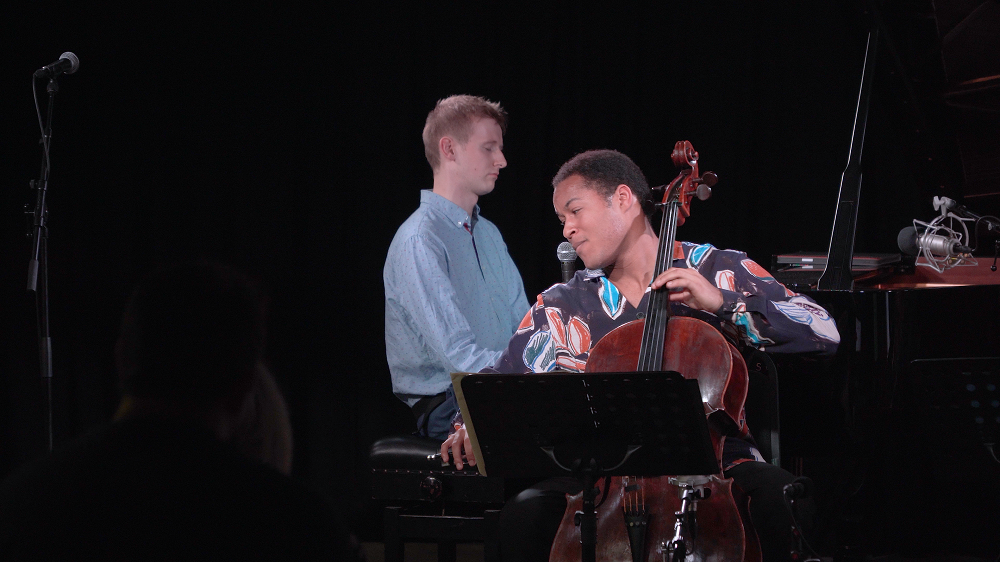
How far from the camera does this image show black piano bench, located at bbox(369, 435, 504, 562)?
261 cm

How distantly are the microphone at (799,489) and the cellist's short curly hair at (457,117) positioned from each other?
6.27ft

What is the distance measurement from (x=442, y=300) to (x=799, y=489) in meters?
1.46

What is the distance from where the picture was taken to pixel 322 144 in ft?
13.7

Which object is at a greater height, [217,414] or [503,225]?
[503,225]

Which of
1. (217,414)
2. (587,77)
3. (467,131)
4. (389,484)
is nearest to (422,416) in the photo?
(389,484)

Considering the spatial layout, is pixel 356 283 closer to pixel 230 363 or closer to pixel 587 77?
pixel 587 77

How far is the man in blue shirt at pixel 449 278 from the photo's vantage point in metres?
2.97

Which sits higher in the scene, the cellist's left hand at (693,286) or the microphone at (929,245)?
the microphone at (929,245)

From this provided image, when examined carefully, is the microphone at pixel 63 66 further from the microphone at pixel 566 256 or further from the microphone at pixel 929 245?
the microphone at pixel 929 245

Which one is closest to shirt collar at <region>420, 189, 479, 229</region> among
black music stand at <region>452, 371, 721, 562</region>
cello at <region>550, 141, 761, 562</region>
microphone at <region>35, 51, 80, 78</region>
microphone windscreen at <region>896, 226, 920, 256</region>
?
cello at <region>550, 141, 761, 562</region>

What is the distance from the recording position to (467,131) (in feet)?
10.8

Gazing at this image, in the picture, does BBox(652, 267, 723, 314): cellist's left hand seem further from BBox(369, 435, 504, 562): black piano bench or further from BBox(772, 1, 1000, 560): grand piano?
BBox(369, 435, 504, 562): black piano bench

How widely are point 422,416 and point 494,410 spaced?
116 centimetres

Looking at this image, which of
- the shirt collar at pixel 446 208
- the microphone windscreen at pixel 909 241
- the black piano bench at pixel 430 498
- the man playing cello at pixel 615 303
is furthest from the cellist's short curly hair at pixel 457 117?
the microphone windscreen at pixel 909 241
